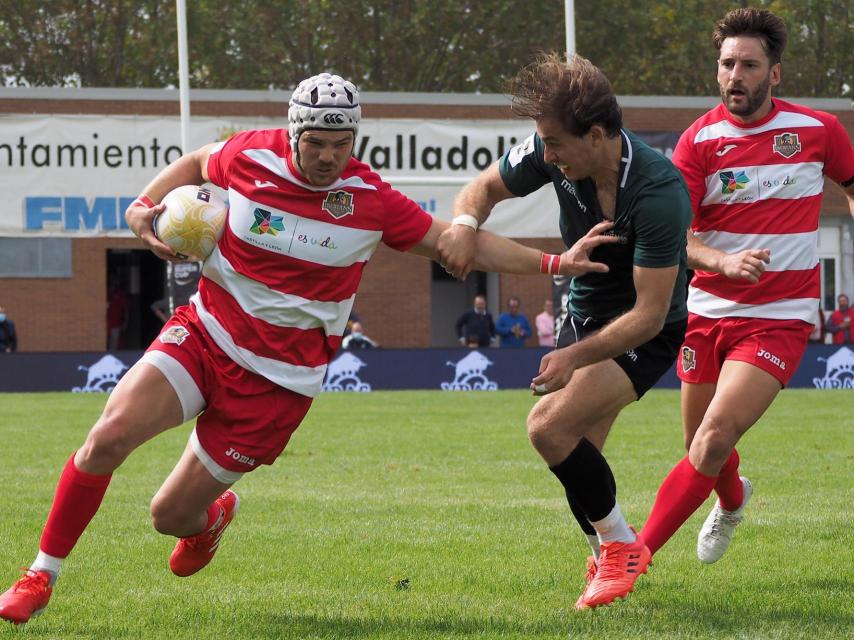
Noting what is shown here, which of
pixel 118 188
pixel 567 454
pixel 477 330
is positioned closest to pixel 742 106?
pixel 567 454

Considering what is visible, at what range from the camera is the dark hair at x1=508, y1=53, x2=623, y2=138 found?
5.12 meters

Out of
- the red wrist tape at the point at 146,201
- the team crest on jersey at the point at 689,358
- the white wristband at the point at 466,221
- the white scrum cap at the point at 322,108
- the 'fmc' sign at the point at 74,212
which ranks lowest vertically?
the 'fmc' sign at the point at 74,212

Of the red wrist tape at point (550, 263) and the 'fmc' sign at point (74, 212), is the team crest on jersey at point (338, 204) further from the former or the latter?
the 'fmc' sign at point (74, 212)

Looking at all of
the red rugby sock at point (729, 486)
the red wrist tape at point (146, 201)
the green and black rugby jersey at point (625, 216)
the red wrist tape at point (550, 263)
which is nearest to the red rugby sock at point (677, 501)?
the red rugby sock at point (729, 486)

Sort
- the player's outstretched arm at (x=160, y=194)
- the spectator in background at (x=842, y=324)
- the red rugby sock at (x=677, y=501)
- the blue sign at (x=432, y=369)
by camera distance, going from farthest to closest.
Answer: the spectator in background at (x=842, y=324) → the blue sign at (x=432, y=369) → the red rugby sock at (x=677, y=501) → the player's outstretched arm at (x=160, y=194)

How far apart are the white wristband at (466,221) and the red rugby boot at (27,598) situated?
2.16 meters

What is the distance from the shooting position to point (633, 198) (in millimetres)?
5395

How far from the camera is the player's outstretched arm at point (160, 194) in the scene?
18.4ft

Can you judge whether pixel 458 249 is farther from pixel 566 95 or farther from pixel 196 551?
pixel 196 551

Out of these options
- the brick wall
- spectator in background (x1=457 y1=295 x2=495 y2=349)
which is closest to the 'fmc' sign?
spectator in background (x1=457 y1=295 x2=495 y2=349)

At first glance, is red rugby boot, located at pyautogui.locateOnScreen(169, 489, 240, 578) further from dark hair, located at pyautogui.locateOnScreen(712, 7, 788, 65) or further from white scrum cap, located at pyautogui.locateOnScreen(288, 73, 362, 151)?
dark hair, located at pyautogui.locateOnScreen(712, 7, 788, 65)

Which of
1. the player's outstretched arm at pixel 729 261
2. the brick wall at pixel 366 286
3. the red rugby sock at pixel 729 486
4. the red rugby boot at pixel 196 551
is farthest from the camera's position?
the brick wall at pixel 366 286

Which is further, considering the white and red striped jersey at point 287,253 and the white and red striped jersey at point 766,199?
the white and red striped jersey at point 766,199

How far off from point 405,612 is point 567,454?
93cm
